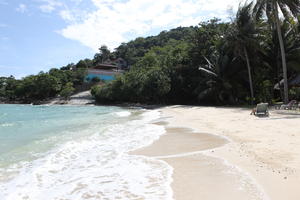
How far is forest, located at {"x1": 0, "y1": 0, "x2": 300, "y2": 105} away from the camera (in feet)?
73.3

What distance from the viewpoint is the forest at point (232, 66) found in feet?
73.3

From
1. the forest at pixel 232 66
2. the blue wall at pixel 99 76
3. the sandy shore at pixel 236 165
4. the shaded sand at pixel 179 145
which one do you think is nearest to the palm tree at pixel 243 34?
the forest at pixel 232 66

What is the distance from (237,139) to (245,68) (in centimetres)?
2053

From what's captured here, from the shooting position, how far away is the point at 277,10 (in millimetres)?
18453

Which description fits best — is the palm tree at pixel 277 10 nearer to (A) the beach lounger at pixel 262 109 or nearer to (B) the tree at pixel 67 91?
(A) the beach lounger at pixel 262 109

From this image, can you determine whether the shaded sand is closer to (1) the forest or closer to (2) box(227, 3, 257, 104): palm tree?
(1) the forest

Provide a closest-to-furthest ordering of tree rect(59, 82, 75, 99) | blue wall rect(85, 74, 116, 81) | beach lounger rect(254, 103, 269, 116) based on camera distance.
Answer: beach lounger rect(254, 103, 269, 116), tree rect(59, 82, 75, 99), blue wall rect(85, 74, 116, 81)

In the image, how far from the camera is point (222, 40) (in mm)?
25719

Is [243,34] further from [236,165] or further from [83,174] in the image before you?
[83,174]

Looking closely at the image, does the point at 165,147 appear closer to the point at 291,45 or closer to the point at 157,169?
the point at 157,169

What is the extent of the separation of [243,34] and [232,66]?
4080mm

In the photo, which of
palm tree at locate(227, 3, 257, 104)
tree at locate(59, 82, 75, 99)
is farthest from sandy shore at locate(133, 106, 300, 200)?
tree at locate(59, 82, 75, 99)

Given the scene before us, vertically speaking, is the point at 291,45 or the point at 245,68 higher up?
the point at 291,45

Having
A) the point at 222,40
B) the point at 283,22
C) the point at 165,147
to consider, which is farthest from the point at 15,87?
the point at 165,147
